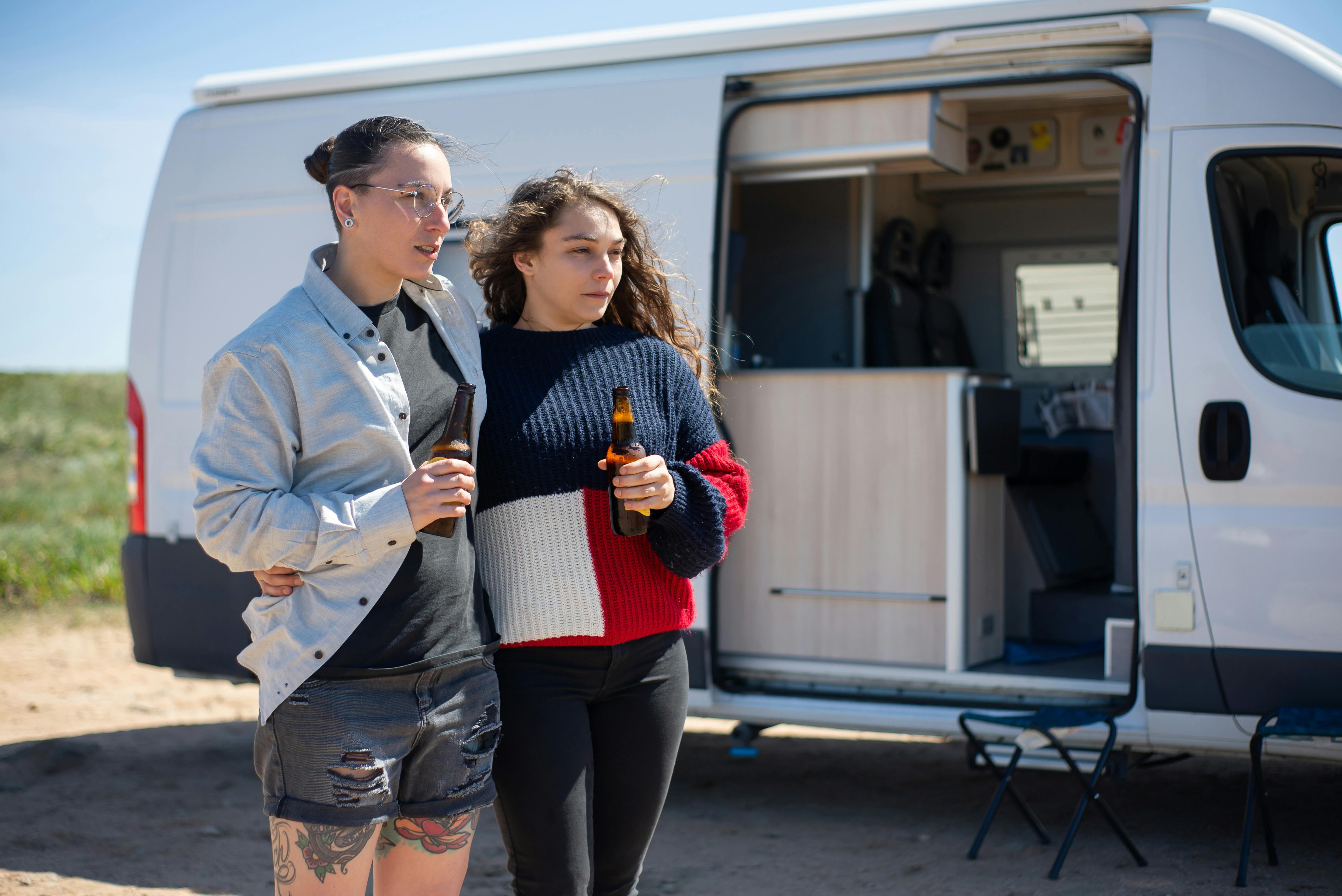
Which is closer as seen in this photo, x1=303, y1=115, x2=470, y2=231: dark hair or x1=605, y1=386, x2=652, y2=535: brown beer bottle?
x1=303, y1=115, x2=470, y2=231: dark hair

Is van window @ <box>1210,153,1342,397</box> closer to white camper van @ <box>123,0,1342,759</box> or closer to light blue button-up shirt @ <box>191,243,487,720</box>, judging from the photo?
white camper van @ <box>123,0,1342,759</box>

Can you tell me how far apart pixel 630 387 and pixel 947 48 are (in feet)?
7.14

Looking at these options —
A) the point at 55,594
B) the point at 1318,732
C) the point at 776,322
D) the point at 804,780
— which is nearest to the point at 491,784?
the point at 1318,732

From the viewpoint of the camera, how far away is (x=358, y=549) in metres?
1.85

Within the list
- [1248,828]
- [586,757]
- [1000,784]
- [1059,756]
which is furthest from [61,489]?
[586,757]

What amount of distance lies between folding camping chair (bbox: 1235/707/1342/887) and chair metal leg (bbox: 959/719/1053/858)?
0.61 meters

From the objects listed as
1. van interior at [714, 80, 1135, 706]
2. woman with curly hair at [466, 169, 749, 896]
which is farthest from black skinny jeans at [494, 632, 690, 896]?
van interior at [714, 80, 1135, 706]

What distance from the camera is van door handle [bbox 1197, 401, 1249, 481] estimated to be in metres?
3.47

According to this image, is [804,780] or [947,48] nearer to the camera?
[947,48]

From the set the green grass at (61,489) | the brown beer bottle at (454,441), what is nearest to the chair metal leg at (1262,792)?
the brown beer bottle at (454,441)

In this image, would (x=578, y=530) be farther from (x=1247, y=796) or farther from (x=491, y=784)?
(x=1247, y=796)

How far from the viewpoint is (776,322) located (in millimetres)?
5883

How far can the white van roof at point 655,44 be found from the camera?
376 centimetres

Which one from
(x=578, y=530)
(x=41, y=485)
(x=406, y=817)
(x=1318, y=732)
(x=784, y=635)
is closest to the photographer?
(x=406, y=817)
